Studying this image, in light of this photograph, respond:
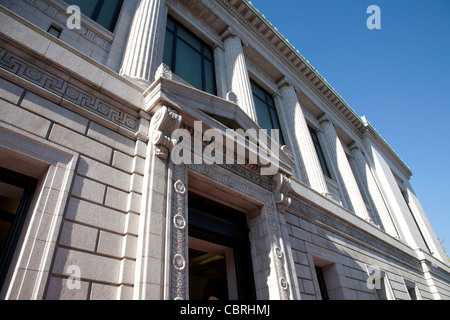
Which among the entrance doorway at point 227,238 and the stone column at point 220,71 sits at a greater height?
the stone column at point 220,71

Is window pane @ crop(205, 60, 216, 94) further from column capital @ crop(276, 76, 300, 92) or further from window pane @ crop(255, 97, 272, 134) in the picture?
column capital @ crop(276, 76, 300, 92)

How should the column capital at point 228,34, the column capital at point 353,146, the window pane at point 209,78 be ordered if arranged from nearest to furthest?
the window pane at point 209,78
the column capital at point 228,34
the column capital at point 353,146

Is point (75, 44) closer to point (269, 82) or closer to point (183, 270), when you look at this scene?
point (183, 270)

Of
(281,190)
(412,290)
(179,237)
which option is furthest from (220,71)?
(412,290)

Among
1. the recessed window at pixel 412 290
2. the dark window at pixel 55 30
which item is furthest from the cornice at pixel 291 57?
the recessed window at pixel 412 290

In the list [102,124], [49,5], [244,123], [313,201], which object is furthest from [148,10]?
[313,201]

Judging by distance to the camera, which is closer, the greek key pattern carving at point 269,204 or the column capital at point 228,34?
the greek key pattern carving at point 269,204

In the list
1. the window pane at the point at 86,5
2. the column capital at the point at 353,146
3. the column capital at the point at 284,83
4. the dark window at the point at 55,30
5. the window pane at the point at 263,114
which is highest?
the column capital at the point at 284,83

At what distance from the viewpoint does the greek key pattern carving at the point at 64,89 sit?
5234mm

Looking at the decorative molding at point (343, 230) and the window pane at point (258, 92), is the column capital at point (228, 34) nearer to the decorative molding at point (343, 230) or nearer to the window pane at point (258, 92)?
the window pane at point (258, 92)

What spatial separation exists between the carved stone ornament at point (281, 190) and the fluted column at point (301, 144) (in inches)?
208

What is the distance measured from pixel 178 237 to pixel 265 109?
11.6 metres

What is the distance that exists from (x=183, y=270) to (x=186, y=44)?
10.2 meters

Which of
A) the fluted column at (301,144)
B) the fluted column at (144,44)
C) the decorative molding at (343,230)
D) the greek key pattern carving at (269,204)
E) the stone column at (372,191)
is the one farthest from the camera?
the stone column at (372,191)
